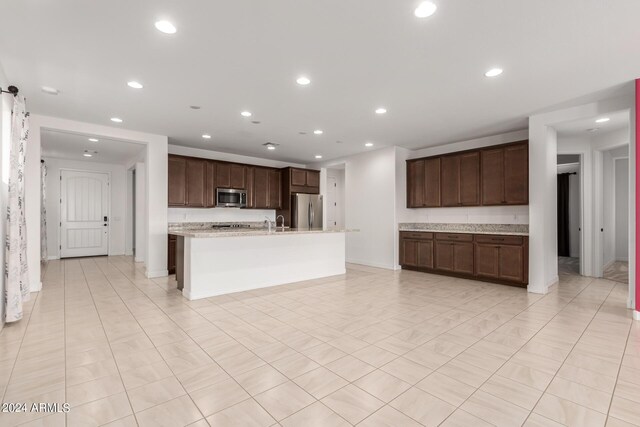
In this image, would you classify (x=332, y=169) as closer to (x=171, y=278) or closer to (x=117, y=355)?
(x=171, y=278)

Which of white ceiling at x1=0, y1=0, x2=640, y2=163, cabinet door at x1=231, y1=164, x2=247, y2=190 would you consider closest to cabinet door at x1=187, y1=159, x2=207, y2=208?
cabinet door at x1=231, y1=164, x2=247, y2=190

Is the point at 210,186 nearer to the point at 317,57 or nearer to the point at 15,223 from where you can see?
the point at 15,223

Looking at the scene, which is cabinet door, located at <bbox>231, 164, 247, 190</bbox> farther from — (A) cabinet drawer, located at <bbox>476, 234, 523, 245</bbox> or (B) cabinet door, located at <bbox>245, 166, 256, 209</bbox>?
(A) cabinet drawer, located at <bbox>476, 234, 523, 245</bbox>

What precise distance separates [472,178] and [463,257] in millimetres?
1513

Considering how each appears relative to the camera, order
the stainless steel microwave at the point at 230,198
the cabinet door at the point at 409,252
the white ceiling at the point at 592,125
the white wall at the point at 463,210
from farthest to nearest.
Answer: the stainless steel microwave at the point at 230,198 < the cabinet door at the point at 409,252 < the white wall at the point at 463,210 < the white ceiling at the point at 592,125

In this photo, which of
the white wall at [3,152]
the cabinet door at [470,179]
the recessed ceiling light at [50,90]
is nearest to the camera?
the white wall at [3,152]

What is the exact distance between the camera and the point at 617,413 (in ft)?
6.00

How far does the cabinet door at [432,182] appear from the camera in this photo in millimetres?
6320

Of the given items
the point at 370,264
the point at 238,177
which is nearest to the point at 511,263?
the point at 370,264

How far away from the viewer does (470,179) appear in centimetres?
580

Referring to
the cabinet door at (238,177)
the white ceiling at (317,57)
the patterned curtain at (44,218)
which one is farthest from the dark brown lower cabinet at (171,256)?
the patterned curtain at (44,218)

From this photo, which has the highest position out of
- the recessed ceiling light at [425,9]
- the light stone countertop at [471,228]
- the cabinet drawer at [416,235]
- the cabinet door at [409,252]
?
the recessed ceiling light at [425,9]

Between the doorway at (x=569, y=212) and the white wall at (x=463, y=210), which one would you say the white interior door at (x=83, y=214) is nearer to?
the white wall at (x=463, y=210)

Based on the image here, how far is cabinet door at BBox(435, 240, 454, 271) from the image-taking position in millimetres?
5898
